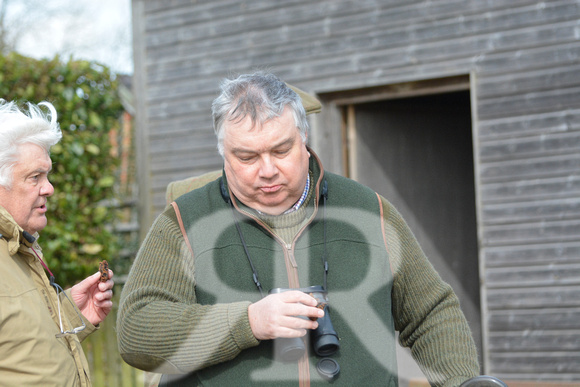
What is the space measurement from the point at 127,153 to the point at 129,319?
8.37m

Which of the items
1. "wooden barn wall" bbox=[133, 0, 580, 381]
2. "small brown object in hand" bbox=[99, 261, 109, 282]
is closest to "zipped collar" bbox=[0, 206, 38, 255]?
"small brown object in hand" bbox=[99, 261, 109, 282]

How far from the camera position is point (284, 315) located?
1596mm

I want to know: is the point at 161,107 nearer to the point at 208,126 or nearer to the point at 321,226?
the point at 208,126

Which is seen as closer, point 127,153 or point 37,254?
point 37,254

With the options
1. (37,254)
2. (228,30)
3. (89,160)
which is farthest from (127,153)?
(37,254)

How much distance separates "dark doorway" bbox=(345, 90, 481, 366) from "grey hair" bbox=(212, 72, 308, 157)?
3.87 metres

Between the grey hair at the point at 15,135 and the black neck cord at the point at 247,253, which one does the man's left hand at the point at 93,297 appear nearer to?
the grey hair at the point at 15,135

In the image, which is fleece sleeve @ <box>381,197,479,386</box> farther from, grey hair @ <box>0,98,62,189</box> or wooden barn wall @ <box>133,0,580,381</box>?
wooden barn wall @ <box>133,0,580,381</box>

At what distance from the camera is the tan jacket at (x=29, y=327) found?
1.90 m

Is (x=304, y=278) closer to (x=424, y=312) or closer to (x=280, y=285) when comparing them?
(x=280, y=285)

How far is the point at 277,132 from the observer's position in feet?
5.85

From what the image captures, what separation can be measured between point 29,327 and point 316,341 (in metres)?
0.86

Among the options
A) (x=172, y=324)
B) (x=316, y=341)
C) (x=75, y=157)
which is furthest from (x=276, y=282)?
(x=75, y=157)

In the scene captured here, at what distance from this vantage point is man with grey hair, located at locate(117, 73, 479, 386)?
1673mm
